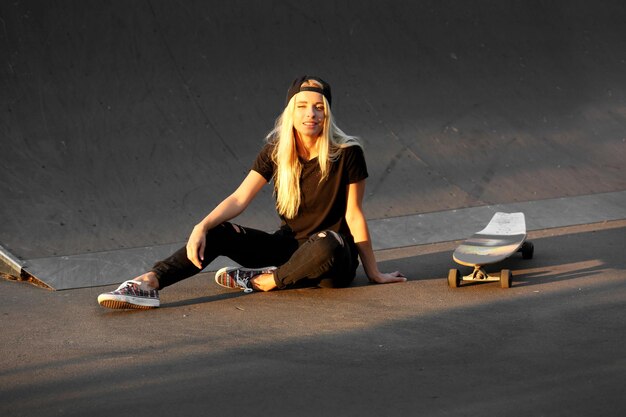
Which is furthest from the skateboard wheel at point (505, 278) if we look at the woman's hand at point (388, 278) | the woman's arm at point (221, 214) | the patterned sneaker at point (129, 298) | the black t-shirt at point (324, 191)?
the patterned sneaker at point (129, 298)

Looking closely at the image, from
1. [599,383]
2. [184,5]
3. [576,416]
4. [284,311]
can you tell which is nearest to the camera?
[576,416]

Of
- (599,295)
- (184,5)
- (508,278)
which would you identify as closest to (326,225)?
(508,278)

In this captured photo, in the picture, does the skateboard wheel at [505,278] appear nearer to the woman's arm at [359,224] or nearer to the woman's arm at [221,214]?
the woman's arm at [359,224]

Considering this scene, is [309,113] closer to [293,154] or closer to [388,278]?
[293,154]

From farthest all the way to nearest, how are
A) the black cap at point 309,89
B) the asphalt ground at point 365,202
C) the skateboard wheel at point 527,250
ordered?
the skateboard wheel at point 527,250 < the black cap at point 309,89 < the asphalt ground at point 365,202

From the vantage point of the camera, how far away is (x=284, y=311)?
4.43 m

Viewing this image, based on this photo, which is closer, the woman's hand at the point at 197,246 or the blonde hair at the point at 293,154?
the woman's hand at the point at 197,246

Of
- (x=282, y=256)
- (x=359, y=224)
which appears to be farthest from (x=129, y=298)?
(x=359, y=224)

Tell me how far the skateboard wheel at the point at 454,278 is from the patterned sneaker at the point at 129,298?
1.39 metres

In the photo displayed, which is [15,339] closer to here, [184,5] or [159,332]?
[159,332]

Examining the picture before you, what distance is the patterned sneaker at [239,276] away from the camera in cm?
483

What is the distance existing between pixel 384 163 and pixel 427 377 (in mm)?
3646

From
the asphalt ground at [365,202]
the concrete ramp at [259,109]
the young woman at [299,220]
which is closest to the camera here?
the asphalt ground at [365,202]

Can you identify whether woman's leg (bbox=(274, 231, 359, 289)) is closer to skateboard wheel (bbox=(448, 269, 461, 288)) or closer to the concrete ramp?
skateboard wheel (bbox=(448, 269, 461, 288))
